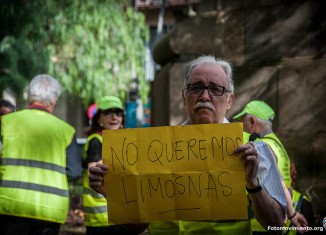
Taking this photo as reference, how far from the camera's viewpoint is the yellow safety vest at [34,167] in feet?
12.7

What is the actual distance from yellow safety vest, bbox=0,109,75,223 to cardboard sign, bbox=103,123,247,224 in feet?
5.48

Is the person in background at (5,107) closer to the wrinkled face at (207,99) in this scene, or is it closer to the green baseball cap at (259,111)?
the green baseball cap at (259,111)

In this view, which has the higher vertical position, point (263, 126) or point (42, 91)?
point (42, 91)

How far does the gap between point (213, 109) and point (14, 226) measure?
6.44 feet

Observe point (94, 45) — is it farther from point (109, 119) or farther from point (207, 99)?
point (207, 99)

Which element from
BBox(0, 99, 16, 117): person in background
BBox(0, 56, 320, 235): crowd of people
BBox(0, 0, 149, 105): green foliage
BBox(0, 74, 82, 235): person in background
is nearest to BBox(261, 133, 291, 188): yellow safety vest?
BBox(0, 56, 320, 235): crowd of people

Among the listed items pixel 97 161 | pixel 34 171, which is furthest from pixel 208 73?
pixel 97 161

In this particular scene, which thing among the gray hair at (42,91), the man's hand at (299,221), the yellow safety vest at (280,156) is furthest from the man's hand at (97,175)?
the man's hand at (299,221)

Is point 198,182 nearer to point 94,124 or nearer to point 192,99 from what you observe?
point 192,99

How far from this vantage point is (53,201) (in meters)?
3.96

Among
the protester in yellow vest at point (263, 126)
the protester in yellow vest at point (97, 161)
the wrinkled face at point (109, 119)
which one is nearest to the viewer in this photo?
the protester in yellow vest at point (263, 126)

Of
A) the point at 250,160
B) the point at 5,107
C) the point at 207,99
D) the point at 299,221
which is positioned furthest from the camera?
the point at 5,107

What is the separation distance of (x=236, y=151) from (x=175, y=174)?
269mm

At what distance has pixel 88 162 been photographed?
4621 mm
